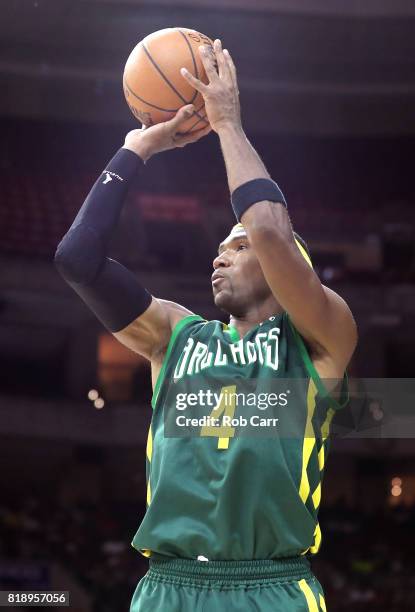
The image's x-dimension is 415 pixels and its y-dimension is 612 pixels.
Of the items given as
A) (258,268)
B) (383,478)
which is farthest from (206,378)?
(383,478)

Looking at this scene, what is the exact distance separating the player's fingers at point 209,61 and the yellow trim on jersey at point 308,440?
0.94m

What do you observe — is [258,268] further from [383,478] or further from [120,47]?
[383,478]

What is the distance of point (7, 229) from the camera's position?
15211mm

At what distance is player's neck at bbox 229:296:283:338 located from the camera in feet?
9.59

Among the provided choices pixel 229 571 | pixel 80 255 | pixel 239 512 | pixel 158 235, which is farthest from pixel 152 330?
pixel 158 235

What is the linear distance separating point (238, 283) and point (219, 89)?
589 mm

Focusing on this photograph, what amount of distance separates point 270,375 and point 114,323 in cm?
53

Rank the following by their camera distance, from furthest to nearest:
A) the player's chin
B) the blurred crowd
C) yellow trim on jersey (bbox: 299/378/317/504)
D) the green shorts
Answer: the blurred crowd < the player's chin < yellow trim on jersey (bbox: 299/378/317/504) < the green shorts

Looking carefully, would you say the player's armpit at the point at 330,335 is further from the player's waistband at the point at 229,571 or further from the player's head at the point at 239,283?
the player's waistband at the point at 229,571

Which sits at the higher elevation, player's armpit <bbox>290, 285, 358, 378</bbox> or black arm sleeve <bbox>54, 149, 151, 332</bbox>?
Answer: black arm sleeve <bbox>54, 149, 151, 332</bbox>

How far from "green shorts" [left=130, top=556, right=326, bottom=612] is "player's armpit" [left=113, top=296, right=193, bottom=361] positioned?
684mm

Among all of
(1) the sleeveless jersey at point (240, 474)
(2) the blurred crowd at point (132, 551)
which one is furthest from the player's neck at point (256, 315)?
(2) the blurred crowd at point (132, 551)

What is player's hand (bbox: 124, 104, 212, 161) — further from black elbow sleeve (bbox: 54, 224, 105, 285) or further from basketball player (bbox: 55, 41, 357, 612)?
black elbow sleeve (bbox: 54, 224, 105, 285)

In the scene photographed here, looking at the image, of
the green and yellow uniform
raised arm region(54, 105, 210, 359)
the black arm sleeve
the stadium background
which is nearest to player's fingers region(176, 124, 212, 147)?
raised arm region(54, 105, 210, 359)
